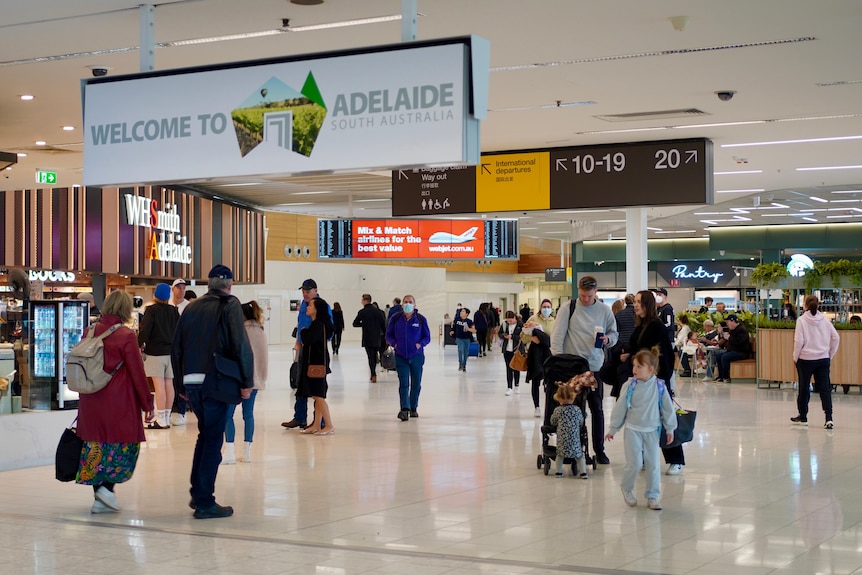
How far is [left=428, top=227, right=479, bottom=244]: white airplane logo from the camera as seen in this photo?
19.1 metres

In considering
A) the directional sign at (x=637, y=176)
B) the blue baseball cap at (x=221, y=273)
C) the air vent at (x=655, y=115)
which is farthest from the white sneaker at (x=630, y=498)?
the directional sign at (x=637, y=176)

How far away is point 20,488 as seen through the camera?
7863 millimetres

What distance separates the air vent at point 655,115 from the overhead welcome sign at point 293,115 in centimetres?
566

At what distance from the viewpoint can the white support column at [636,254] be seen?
1445 centimetres

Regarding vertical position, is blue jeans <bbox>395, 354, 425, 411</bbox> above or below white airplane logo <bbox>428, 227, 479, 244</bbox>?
below

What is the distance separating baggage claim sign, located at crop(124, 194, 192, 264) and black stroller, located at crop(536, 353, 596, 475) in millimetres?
12566

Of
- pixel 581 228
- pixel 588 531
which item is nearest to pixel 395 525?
pixel 588 531

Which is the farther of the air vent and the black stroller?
the air vent

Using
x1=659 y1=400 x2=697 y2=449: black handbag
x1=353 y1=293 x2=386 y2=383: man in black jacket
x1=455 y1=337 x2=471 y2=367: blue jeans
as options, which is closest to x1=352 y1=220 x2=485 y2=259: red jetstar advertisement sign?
x1=353 y1=293 x2=386 y2=383: man in black jacket

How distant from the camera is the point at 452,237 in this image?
758 inches

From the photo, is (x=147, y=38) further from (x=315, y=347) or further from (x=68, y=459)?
(x=315, y=347)

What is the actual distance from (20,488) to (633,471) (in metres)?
4.54

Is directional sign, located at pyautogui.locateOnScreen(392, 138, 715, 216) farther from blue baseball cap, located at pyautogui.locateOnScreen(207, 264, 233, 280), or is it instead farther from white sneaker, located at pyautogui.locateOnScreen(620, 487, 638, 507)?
blue baseball cap, located at pyautogui.locateOnScreen(207, 264, 233, 280)

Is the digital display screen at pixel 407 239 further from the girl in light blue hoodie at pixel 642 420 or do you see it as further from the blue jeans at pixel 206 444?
the blue jeans at pixel 206 444
